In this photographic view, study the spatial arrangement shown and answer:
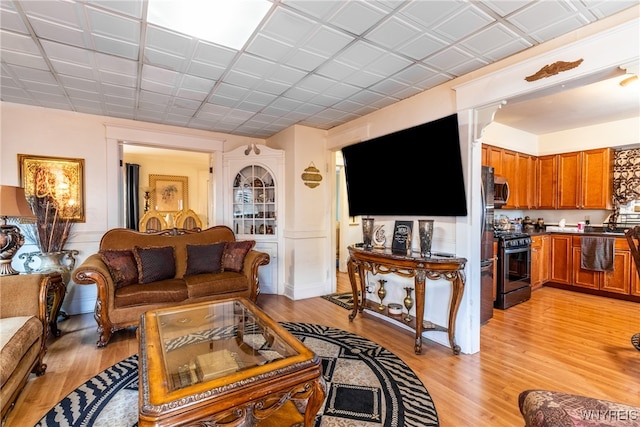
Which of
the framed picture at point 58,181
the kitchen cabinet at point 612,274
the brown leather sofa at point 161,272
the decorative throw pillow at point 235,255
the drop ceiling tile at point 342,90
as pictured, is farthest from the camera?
the kitchen cabinet at point 612,274

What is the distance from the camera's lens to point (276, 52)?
7.10 feet

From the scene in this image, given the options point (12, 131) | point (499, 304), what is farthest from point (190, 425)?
point (12, 131)

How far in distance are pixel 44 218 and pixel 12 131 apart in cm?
102

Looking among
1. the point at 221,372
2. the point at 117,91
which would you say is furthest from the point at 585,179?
the point at 117,91

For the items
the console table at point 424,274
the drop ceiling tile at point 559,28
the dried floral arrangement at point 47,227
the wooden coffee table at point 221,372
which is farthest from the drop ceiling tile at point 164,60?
the drop ceiling tile at point 559,28

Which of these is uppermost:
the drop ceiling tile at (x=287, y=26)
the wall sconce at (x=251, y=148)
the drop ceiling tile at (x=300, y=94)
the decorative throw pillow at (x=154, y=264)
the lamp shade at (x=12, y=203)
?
the drop ceiling tile at (x=300, y=94)

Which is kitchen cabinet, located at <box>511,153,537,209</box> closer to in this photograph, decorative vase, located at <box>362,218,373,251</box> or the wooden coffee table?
decorative vase, located at <box>362,218,373,251</box>

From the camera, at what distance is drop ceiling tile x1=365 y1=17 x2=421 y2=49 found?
6.01ft

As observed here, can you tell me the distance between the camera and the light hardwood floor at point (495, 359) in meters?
1.82

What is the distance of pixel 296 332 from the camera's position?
287 cm

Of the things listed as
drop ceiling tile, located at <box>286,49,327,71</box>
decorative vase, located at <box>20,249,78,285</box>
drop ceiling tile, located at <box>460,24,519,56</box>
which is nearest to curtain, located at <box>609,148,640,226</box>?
drop ceiling tile, located at <box>460,24,519,56</box>

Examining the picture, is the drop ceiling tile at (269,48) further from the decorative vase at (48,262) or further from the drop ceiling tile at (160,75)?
the decorative vase at (48,262)

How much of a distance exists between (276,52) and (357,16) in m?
0.69

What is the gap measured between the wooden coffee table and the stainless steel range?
10.1ft
